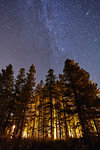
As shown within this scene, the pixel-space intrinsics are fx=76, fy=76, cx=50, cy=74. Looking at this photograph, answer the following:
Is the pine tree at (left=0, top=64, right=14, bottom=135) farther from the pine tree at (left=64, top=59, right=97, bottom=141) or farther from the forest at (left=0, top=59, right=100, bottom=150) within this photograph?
the pine tree at (left=64, top=59, right=97, bottom=141)

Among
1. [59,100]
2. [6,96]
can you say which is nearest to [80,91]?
[59,100]

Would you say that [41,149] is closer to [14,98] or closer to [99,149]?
[99,149]

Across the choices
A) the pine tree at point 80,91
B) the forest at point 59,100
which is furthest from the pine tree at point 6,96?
the pine tree at point 80,91

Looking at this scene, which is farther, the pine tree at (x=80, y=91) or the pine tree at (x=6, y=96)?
the pine tree at (x=6, y=96)

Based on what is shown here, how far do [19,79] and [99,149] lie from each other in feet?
55.9

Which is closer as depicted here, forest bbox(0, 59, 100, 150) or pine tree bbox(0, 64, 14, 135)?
forest bbox(0, 59, 100, 150)

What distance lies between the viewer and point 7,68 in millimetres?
17922

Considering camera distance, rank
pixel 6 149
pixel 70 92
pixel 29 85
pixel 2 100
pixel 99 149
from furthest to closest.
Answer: pixel 29 85 < pixel 2 100 < pixel 70 92 < pixel 99 149 < pixel 6 149

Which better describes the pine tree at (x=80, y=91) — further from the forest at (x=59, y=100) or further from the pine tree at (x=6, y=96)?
the pine tree at (x=6, y=96)

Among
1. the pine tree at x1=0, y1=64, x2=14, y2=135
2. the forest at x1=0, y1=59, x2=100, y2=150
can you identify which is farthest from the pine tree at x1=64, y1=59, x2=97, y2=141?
the pine tree at x1=0, y1=64, x2=14, y2=135

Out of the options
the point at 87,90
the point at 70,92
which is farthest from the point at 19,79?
the point at 87,90

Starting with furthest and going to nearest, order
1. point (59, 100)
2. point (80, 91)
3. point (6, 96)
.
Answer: point (59, 100), point (6, 96), point (80, 91)

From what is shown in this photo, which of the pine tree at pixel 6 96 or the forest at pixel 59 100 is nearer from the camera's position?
the forest at pixel 59 100

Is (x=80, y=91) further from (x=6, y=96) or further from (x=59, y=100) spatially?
(x=6, y=96)
